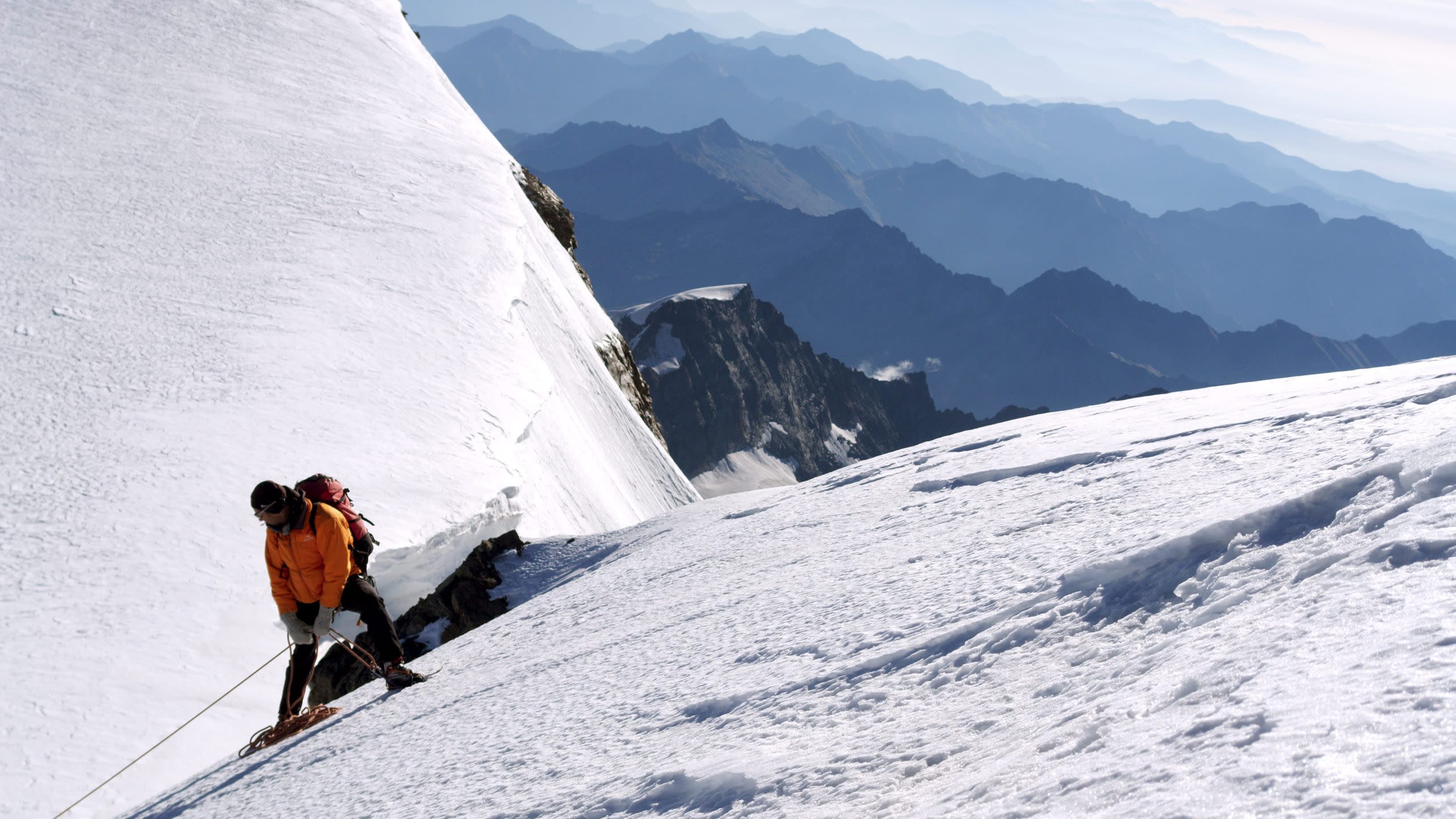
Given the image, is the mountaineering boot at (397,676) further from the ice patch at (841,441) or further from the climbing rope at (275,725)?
the ice patch at (841,441)

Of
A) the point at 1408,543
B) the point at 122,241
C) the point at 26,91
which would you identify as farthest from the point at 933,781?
the point at 26,91

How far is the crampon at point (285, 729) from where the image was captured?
6383 mm

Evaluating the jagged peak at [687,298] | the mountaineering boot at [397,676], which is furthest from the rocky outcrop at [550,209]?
the jagged peak at [687,298]

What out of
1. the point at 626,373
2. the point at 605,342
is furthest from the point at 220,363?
the point at 626,373

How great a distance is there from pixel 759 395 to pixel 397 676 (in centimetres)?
14026

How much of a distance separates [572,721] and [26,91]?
59.8 ft

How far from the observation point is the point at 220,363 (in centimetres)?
1091

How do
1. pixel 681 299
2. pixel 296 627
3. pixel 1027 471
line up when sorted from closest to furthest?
pixel 296 627, pixel 1027 471, pixel 681 299

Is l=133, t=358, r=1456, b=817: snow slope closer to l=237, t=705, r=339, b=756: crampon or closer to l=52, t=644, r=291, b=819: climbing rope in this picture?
l=237, t=705, r=339, b=756: crampon

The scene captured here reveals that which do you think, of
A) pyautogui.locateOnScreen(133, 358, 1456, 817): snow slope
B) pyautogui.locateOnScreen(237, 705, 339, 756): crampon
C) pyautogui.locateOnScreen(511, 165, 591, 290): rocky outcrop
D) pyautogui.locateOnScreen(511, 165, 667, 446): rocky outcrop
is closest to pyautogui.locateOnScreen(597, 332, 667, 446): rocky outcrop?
pyautogui.locateOnScreen(511, 165, 667, 446): rocky outcrop

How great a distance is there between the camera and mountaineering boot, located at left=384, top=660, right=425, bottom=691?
23.1 ft

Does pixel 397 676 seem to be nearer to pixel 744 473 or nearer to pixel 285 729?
pixel 285 729

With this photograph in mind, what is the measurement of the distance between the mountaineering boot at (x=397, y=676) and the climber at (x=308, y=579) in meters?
0.29

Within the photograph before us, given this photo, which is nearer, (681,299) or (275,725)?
(275,725)
